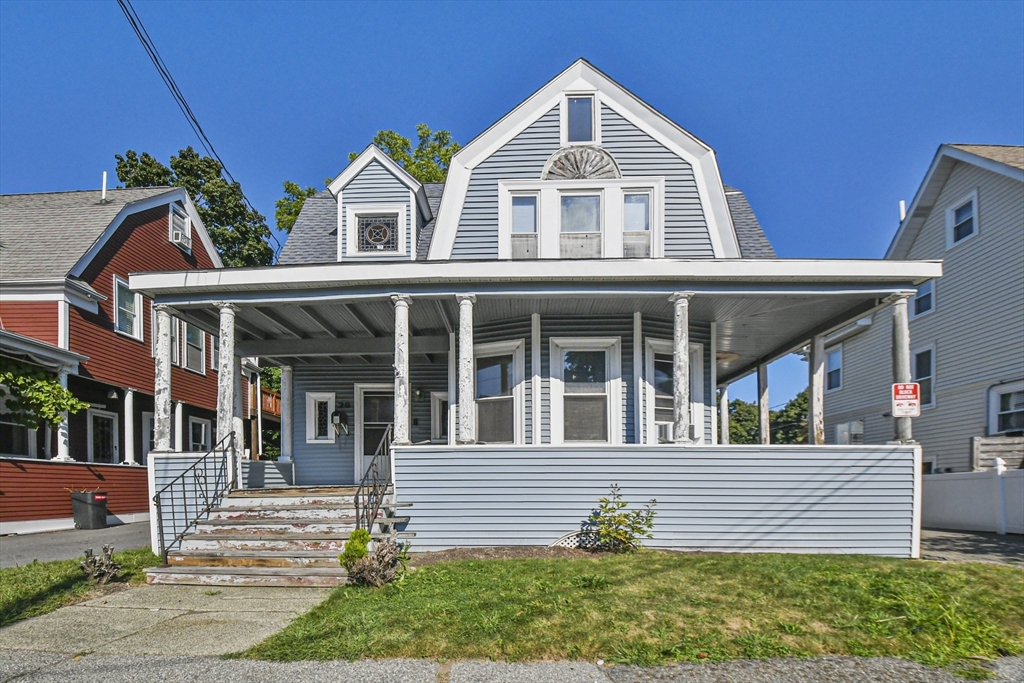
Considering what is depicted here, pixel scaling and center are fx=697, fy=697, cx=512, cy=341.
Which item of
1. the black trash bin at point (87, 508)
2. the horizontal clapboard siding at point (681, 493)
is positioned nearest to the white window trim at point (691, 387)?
the horizontal clapboard siding at point (681, 493)

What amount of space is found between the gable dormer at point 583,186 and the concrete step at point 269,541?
4954mm

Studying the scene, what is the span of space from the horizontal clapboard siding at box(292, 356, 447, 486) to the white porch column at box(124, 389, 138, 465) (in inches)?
226

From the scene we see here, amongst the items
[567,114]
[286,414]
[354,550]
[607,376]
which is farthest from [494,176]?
[354,550]

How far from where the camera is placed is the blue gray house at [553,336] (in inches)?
357

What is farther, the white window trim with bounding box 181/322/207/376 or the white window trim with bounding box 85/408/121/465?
the white window trim with bounding box 181/322/207/376

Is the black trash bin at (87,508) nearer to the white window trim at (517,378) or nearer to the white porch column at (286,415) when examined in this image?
the white porch column at (286,415)

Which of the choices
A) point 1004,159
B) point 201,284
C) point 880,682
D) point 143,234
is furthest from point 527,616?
point 143,234

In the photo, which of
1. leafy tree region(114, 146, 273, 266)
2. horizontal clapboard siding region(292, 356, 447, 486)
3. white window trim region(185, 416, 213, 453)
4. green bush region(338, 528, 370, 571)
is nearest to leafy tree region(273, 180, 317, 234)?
leafy tree region(114, 146, 273, 266)

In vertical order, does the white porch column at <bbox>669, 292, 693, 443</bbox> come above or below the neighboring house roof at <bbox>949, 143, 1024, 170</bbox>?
below

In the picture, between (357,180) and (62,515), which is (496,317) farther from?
(62,515)

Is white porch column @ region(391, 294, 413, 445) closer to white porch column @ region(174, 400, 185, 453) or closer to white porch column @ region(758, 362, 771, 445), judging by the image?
white porch column @ region(758, 362, 771, 445)

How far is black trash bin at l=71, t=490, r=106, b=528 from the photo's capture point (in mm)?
14156

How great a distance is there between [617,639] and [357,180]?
984cm

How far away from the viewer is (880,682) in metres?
4.52
